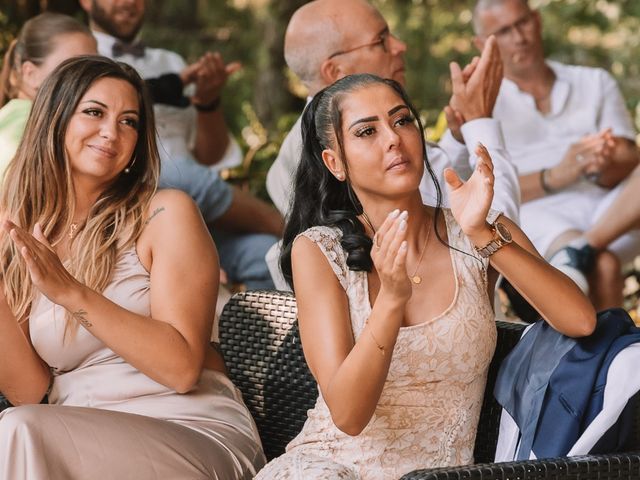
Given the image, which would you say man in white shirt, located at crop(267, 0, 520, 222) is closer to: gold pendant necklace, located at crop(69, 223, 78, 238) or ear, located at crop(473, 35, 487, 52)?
gold pendant necklace, located at crop(69, 223, 78, 238)

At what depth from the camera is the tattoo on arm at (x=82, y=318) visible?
2621 millimetres

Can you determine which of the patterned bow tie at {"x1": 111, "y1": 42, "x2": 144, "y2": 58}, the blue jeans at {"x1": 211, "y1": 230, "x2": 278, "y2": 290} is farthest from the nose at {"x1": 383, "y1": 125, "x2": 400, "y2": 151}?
the patterned bow tie at {"x1": 111, "y1": 42, "x2": 144, "y2": 58}

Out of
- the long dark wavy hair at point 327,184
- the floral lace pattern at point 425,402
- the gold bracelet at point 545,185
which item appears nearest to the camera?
the floral lace pattern at point 425,402

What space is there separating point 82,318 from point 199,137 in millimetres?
2574

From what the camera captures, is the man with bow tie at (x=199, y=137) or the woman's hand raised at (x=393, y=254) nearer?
the woman's hand raised at (x=393, y=254)

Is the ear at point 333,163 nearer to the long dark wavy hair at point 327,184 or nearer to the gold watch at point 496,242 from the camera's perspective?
the long dark wavy hair at point 327,184

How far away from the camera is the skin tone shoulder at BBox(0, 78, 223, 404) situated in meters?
2.61

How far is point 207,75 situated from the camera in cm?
486

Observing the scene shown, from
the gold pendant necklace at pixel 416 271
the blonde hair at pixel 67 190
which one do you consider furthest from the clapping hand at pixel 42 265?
the gold pendant necklace at pixel 416 271

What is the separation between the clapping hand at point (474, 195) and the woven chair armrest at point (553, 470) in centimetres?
53

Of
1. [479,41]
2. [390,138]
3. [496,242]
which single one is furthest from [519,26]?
[496,242]

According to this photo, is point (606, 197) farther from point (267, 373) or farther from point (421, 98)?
point (421, 98)

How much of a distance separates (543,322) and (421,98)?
7.78 m

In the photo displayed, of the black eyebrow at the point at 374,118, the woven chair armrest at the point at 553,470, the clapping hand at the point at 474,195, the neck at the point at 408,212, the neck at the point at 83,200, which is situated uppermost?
the black eyebrow at the point at 374,118
